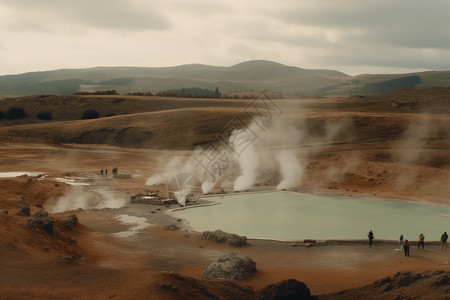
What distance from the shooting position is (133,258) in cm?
2017

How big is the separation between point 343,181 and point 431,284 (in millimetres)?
28094

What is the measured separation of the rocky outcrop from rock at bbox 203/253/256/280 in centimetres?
395

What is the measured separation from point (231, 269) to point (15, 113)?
87.9 meters

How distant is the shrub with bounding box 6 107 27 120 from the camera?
305 ft

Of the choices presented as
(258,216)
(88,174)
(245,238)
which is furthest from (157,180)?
(245,238)

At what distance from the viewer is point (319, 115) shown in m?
68.1

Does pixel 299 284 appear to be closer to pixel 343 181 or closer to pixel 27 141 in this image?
pixel 343 181

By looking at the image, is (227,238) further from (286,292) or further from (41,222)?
(286,292)

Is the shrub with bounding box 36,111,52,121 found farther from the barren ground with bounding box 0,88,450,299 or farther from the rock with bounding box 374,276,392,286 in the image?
the rock with bounding box 374,276,392,286

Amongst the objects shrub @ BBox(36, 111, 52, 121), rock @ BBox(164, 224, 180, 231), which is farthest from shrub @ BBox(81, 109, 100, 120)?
rock @ BBox(164, 224, 180, 231)

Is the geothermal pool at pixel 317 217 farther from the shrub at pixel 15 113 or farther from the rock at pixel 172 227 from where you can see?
the shrub at pixel 15 113

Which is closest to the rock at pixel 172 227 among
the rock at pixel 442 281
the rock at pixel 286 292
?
the rock at pixel 286 292

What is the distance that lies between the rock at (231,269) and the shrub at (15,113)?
86204mm

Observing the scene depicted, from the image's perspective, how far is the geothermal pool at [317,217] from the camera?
83.4 ft
